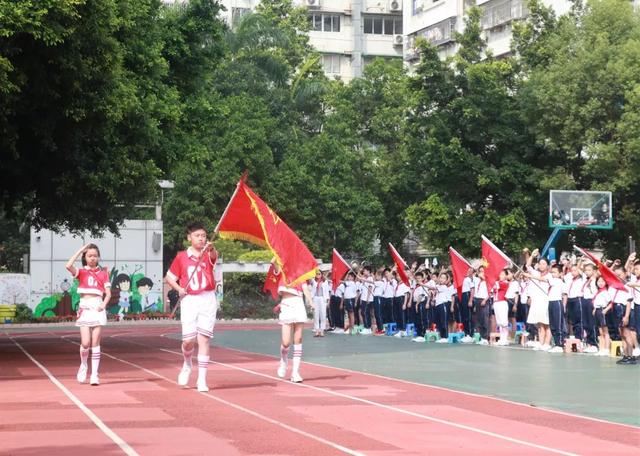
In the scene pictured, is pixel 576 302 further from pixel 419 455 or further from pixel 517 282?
pixel 419 455

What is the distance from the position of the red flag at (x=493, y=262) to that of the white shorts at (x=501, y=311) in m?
0.55

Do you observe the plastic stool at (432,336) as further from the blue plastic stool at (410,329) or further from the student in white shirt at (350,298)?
the student in white shirt at (350,298)

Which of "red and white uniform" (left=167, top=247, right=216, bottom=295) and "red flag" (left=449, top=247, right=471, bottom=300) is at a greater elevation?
"red flag" (left=449, top=247, right=471, bottom=300)

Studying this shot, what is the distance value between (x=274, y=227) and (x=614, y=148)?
1149 inches

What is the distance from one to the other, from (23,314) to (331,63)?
42524 mm

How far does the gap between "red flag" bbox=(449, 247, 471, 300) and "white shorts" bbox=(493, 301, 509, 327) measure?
7.12 ft

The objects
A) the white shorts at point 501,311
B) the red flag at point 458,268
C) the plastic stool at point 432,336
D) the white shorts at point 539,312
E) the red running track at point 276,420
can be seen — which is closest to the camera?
the red running track at point 276,420

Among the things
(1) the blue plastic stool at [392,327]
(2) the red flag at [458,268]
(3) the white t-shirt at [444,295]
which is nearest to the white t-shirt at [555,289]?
(2) the red flag at [458,268]

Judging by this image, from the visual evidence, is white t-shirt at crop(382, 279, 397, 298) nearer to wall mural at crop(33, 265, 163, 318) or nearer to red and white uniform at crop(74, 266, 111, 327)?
red and white uniform at crop(74, 266, 111, 327)

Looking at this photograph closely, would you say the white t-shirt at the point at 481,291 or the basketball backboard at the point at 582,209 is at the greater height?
the basketball backboard at the point at 582,209

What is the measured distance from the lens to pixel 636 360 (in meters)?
23.2

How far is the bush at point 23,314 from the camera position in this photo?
53969mm

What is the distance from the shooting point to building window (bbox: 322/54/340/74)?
9131 cm

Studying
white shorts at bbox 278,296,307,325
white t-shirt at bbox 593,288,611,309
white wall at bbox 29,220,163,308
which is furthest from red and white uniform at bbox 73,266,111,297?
white wall at bbox 29,220,163,308
